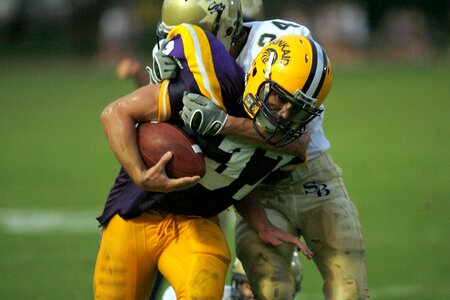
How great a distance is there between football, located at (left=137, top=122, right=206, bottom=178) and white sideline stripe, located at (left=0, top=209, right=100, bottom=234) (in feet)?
14.9

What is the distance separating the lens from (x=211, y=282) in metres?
4.54

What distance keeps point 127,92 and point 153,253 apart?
14.0 m

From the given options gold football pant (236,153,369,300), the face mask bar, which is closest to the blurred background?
gold football pant (236,153,369,300)

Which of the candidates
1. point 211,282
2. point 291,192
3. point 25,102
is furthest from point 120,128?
point 25,102

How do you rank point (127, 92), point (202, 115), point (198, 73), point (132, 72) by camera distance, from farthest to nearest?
point (127, 92) < point (132, 72) < point (198, 73) < point (202, 115)

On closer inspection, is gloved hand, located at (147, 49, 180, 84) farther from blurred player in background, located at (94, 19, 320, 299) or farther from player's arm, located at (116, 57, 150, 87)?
player's arm, located at (116, 57, 150, 87)

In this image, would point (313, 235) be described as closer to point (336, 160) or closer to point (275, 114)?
point (275, 114)

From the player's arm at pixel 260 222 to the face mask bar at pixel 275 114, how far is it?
21.4 inches

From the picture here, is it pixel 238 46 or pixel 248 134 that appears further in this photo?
pixel 238 46

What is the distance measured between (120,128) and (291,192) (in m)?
1.19

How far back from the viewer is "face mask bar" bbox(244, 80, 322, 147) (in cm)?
441

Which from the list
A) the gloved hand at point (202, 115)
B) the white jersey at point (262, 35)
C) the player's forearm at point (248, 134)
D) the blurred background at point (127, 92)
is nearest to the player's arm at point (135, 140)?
the gloved hand at point (202, 115)

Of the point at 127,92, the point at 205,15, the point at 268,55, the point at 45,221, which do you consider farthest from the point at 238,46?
the point at 127,92

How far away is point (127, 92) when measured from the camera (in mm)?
18547
